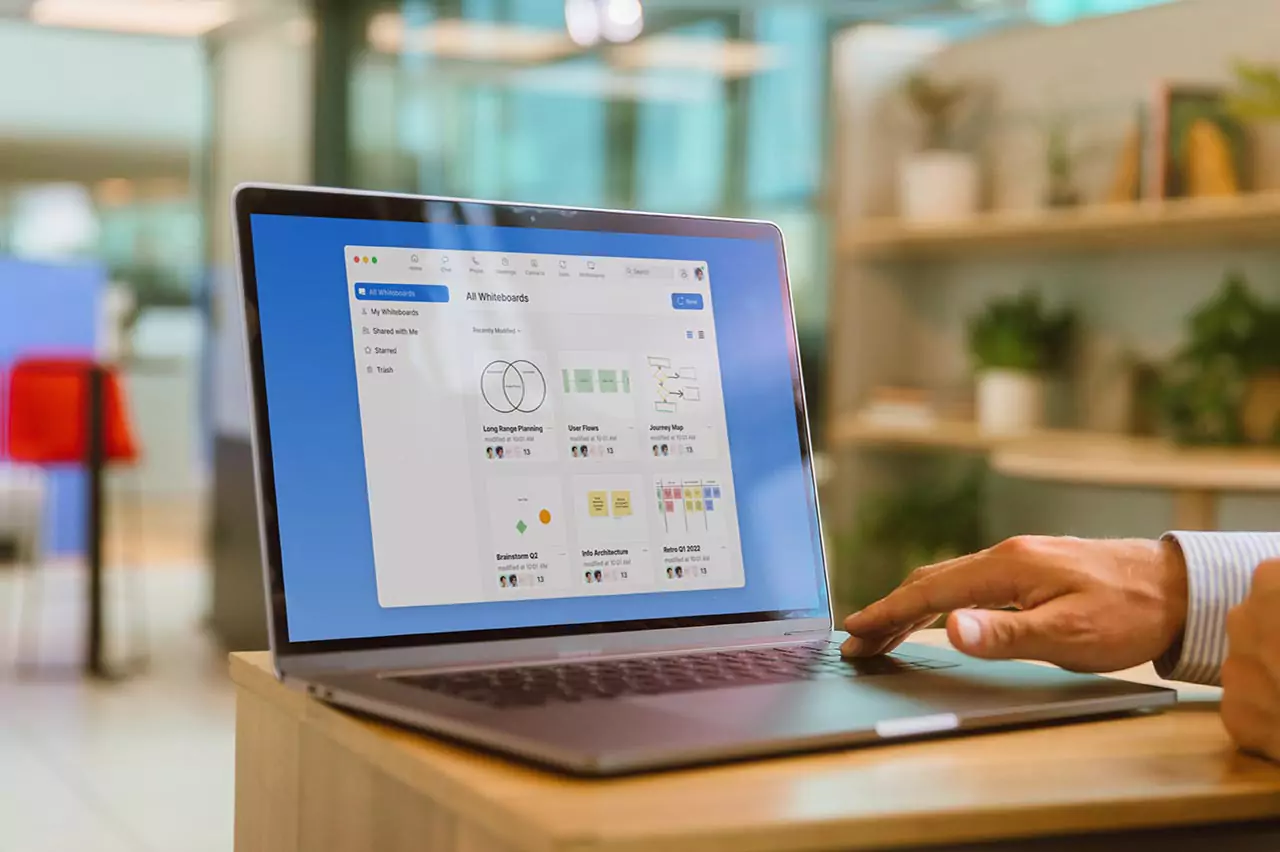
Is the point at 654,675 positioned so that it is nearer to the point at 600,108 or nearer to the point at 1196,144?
the point at 1196,144

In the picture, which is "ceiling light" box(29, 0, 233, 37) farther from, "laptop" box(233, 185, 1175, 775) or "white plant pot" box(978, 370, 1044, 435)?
"laptop" box(233, 185, 1175, 775)

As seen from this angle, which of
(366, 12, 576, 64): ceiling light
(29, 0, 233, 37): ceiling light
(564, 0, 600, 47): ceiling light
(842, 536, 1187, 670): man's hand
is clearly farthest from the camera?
(29, 0, 233, 37): ceiling light

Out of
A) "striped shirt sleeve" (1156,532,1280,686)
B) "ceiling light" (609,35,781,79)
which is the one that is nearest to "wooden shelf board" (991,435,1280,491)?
"striped shirt sleeve" (1156,532,1280,686)

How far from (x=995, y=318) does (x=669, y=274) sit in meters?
3.22

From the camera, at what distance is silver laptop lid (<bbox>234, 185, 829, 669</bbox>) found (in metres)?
0.83

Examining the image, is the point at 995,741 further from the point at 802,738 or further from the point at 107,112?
the point at 107,112

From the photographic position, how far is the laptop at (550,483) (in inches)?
31.0

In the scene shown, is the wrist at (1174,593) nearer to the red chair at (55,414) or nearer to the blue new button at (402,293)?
the blue new button at (402,293)

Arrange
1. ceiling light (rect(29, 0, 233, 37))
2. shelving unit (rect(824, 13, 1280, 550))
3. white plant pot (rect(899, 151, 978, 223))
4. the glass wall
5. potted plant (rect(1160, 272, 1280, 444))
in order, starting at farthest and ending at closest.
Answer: ceiling light (rect(29, 0, 233, 37))
the glass wall
white plant pot (rect(899, 151, 978, 223))
shelving unit (rect(824, 13, 1280, 550))
potted plant (rect(1160, 272, 1280, 444))

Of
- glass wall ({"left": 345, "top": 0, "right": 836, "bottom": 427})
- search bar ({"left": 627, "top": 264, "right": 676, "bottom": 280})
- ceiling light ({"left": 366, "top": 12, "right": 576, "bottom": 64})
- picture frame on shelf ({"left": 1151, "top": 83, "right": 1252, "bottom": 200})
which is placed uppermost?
ceiling light ({"left": 366, "top": 12, "right": 576, "bottom": 64})

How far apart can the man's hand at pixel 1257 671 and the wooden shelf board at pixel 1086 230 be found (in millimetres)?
2693

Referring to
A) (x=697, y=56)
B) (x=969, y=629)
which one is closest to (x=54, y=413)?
(x=697, y=56)

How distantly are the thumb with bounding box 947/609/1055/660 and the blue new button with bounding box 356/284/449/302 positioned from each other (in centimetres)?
34

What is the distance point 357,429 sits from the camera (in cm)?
84
